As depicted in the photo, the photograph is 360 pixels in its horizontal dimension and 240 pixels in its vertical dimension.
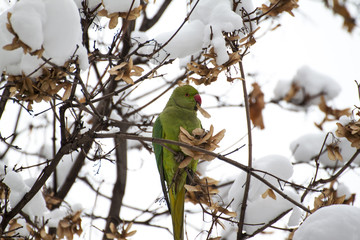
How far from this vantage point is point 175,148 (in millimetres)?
3035

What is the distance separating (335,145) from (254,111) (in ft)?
7.16

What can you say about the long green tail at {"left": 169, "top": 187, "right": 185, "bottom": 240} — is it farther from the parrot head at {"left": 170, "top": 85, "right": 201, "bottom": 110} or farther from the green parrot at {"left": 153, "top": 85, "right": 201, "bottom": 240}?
the parrot head at {"left": 170, "top": 85, "right": 201, "bottom": 110}

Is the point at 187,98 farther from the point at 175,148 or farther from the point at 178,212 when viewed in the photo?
the point at 178,212

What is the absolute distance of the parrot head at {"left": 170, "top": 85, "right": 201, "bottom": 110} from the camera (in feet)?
11.0

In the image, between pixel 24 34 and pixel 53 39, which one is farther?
pixel 53 39

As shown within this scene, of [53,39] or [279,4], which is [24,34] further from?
[279,4]

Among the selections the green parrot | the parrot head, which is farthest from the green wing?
the parrot head

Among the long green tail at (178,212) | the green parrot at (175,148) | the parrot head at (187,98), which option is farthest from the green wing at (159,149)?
the parrot head at (187,98)

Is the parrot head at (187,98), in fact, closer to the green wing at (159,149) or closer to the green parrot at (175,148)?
the green parrot at (175,148)

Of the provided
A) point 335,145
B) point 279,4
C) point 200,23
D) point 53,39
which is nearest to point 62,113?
point 53,39

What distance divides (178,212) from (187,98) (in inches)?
39.3

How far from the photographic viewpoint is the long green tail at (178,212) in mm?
2962

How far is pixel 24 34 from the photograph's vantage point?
1549 millimetres

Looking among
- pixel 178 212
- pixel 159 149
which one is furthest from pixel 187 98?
pixel 178 212
